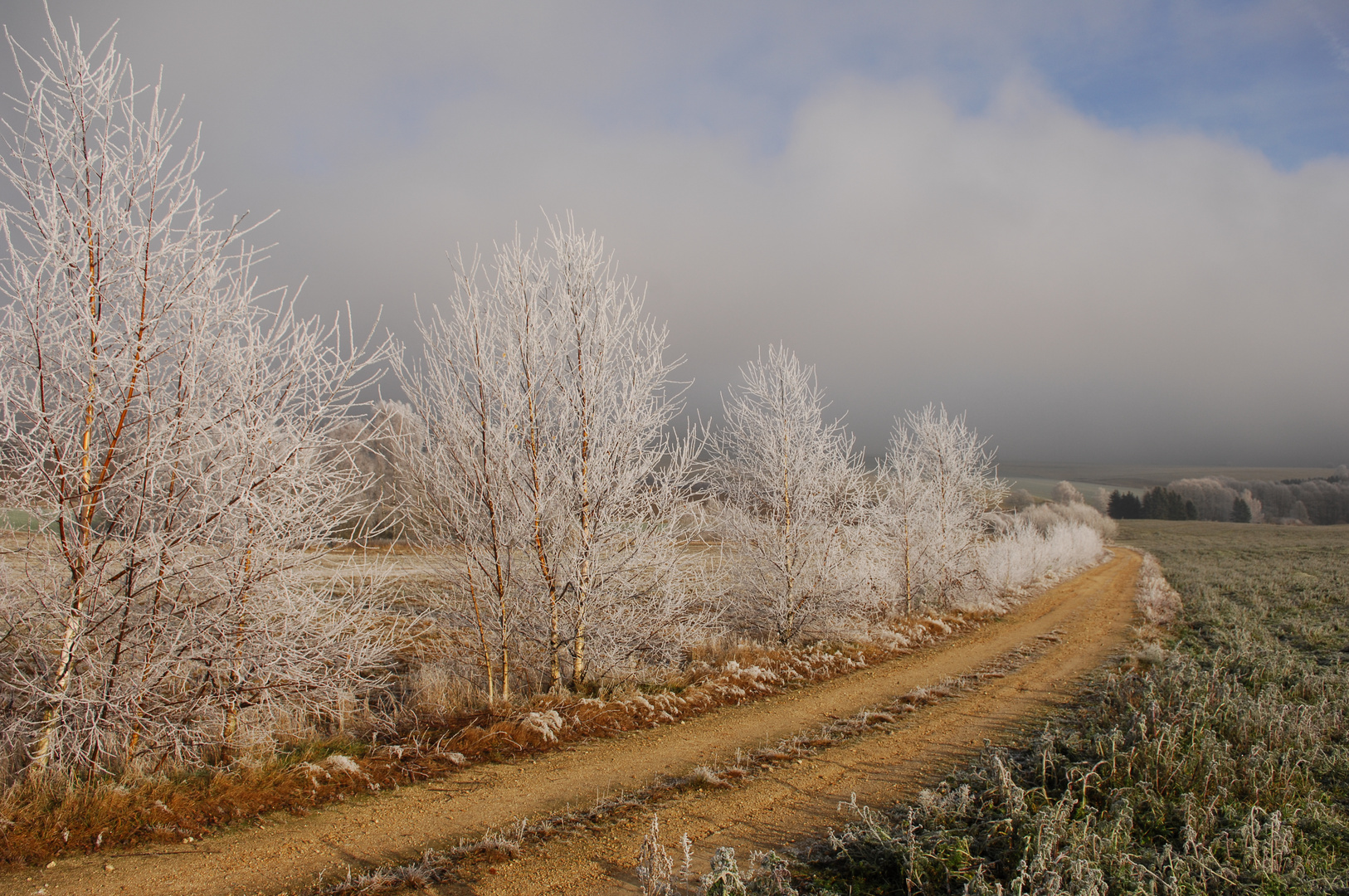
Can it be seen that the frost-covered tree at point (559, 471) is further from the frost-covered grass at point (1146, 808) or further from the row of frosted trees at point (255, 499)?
the frost-covered grass at point (1146, 808)

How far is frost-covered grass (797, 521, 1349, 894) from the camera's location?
12.5 feet

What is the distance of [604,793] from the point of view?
17.8 feet

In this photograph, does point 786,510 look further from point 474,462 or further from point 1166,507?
point 1166,507

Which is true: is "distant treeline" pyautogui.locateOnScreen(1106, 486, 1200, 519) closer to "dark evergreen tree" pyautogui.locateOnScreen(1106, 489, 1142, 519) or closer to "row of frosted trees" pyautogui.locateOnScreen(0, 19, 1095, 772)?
"dark evergreen tree" pyautogui.locateOnScreen(1106, 489, 1142, 519)

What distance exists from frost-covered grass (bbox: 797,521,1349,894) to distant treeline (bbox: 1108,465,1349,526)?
100 metres

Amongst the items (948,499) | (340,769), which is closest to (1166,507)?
(948,499)

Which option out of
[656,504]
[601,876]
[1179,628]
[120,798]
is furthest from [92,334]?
[1179,628]

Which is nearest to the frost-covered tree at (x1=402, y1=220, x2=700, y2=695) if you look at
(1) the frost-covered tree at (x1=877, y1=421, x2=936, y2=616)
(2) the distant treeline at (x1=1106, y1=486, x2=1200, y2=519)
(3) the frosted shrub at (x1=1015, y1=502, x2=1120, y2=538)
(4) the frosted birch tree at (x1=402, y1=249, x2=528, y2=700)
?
(4) the frosted birch tree at (x1=402, y1=249, x2=528, y2=700)

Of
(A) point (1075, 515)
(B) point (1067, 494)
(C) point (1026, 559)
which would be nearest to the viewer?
(C) point (1026, 559)

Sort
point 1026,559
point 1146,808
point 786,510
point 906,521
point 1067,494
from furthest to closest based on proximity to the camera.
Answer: point 1067,494, point 1026,559, point 906,521, point 786,510, point 1146,808

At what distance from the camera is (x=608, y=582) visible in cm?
838

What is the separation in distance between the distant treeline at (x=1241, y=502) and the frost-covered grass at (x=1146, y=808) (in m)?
100

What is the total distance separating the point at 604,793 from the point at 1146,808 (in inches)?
168

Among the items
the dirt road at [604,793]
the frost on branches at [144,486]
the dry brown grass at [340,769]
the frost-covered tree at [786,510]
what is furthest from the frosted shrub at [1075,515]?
the frost on branches at [144,486]
